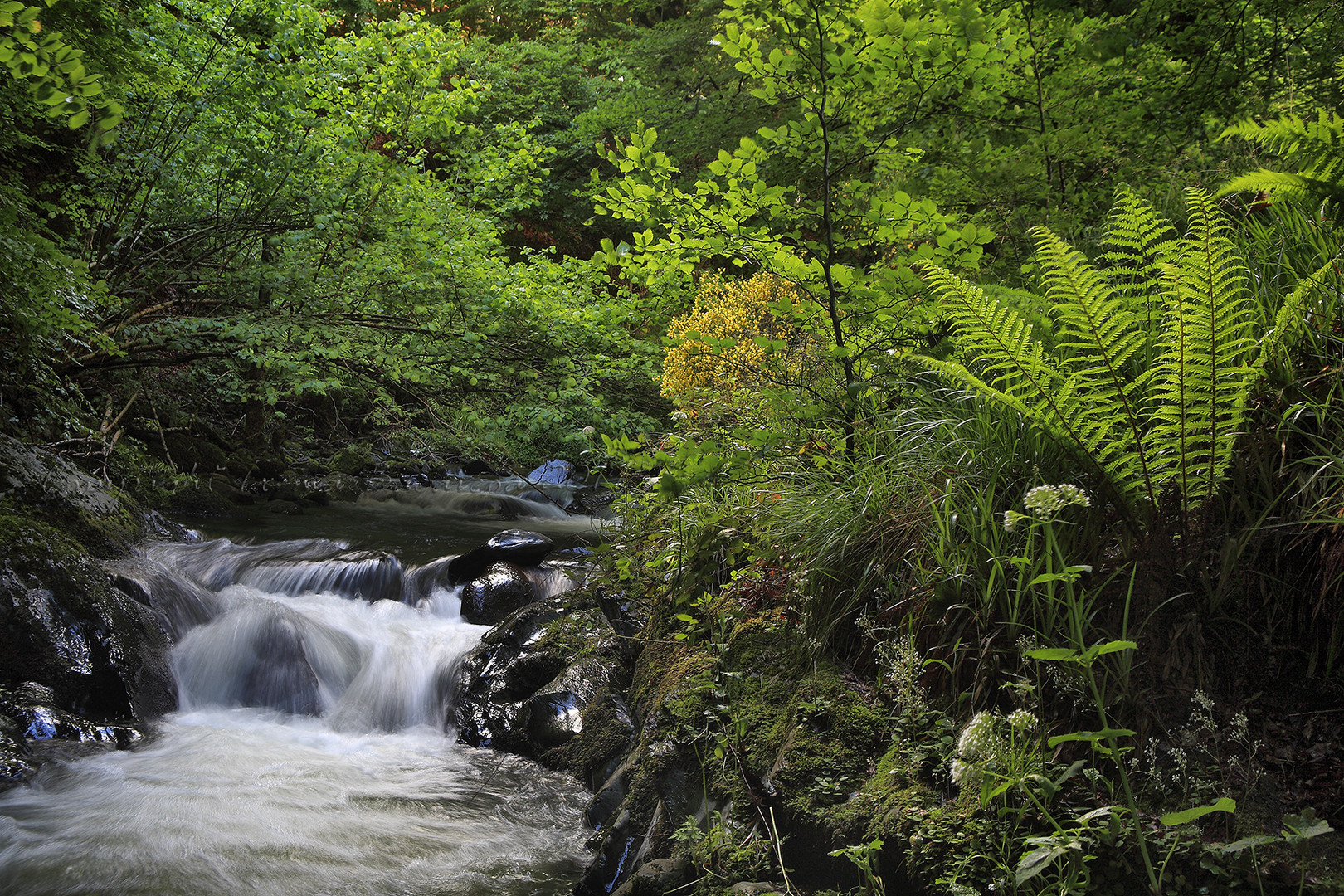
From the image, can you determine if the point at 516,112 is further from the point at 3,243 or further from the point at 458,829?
the point at 458,829

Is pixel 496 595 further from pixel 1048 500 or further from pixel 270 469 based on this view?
pixel 270 469

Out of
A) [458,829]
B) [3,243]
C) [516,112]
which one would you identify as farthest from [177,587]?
[516,112]

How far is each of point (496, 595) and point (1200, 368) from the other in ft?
20.2

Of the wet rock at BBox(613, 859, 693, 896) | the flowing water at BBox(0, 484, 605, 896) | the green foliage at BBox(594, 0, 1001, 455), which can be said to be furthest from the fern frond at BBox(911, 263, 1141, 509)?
the flowing water at BBox(0, 484, 605, 896)

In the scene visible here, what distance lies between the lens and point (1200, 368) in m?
2.12

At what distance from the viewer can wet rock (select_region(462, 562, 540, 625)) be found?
23.4 feet

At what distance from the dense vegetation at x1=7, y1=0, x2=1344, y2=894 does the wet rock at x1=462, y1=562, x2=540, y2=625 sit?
44.1 inches

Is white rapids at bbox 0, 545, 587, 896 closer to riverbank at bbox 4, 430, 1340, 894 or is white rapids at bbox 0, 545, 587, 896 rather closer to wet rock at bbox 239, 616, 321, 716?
wet rock at bbox 239, 616, 321, 716

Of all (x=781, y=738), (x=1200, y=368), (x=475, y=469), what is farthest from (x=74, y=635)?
(x=475, y=469)

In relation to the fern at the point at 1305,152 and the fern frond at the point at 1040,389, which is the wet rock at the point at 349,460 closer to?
the fern frond at the point at 1040,389

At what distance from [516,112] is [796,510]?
658 inches

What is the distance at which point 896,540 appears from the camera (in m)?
2.93

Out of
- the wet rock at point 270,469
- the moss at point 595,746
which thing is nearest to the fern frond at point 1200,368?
the moss at point 595,746

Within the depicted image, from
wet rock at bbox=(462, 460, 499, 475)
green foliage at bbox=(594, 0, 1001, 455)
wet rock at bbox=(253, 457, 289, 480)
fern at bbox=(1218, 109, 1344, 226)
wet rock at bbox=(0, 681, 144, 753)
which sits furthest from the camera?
wet rock at bbox=(462, 460, 499, 475)
